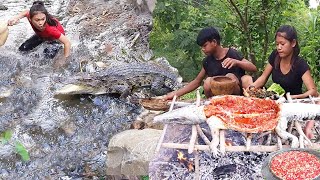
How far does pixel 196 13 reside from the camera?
7.69 metres

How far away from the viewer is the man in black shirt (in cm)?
518

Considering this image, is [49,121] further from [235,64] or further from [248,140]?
[248,140]

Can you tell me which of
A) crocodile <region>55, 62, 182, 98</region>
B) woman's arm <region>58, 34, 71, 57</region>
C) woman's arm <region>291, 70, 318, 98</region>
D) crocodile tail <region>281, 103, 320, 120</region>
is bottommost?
crocodile <region>55, 62, 182, 98</region>

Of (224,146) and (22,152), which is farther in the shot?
(22,152)

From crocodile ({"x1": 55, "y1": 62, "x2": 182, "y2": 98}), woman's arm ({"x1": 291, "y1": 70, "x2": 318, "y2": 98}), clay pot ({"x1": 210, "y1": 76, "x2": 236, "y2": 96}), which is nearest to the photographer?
woman's arm ({"x1": 291, "y1": 70, "x2": 318, "y2": 98})

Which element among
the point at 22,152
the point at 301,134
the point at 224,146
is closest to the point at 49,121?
the point at 22,152

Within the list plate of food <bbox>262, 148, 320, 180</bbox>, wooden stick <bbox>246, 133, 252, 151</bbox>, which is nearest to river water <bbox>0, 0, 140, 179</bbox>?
wooden stick <bbox>246, 133, 252, 151</bbox>

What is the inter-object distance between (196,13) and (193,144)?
4604 mm

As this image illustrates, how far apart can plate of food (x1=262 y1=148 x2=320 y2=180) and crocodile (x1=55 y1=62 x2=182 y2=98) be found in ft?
14.4

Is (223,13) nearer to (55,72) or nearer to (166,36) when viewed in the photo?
(166,36)

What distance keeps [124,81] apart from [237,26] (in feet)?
6.71

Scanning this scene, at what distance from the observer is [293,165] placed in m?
3.20

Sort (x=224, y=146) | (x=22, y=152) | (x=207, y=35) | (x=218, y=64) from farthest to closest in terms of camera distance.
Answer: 1. (x=22, y=152)
2. (x=218, y=64)
3. (x=207, y=35)
4. (x=224, y=146)

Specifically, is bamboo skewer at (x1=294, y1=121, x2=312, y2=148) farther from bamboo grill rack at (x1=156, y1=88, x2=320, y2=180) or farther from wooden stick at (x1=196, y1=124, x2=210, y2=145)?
wooden stick at (x1=196, y1=124, x2=210, y2=145)
